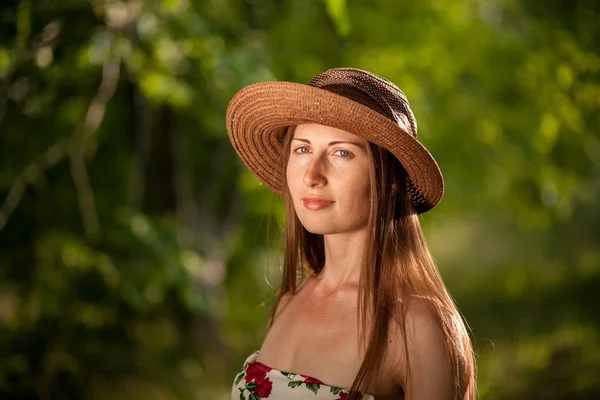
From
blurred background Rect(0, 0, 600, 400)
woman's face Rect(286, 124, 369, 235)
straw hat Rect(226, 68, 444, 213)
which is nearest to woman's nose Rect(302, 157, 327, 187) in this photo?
woman's face Rect(286, 124, 369, 235)

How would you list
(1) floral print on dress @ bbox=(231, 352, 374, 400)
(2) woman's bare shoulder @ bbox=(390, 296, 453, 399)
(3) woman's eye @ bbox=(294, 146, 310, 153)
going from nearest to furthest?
(2) woman's bare shoulder @ bbox=(390, 296, 453, 399)
(1) floral print on dress @ bbox=(231, 352, 374, 400)
(3) woman's eye @ bbox=(294, 146, 310, 153)

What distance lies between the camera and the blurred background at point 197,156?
4.62 metres

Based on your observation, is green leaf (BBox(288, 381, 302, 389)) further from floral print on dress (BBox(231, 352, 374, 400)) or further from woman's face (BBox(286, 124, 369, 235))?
woman's face (BBox(286, 124, 369, 235))

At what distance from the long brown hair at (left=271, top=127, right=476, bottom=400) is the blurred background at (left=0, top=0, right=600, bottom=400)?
689 mm

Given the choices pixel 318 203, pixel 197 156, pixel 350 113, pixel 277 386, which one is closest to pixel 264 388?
pixel 277 386

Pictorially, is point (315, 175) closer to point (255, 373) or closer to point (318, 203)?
point (318, 203)

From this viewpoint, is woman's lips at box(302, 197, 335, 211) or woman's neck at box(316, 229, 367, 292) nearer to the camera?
woman's lips at box(302, 197, 335, 211)

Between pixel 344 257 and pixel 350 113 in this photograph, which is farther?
pixel 344 257

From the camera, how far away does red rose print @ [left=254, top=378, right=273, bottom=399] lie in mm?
2209

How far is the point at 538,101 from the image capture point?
5.80 metres

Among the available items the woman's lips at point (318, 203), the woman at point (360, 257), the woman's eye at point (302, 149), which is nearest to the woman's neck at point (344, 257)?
the woman at point (360, 257)

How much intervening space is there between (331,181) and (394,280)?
0.32 metres

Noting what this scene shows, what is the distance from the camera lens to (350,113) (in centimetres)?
203

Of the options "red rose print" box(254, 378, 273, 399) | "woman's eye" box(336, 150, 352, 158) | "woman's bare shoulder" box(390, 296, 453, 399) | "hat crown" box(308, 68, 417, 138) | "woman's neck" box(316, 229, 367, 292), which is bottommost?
"red rose print" box(254, 378, 273, 399)
